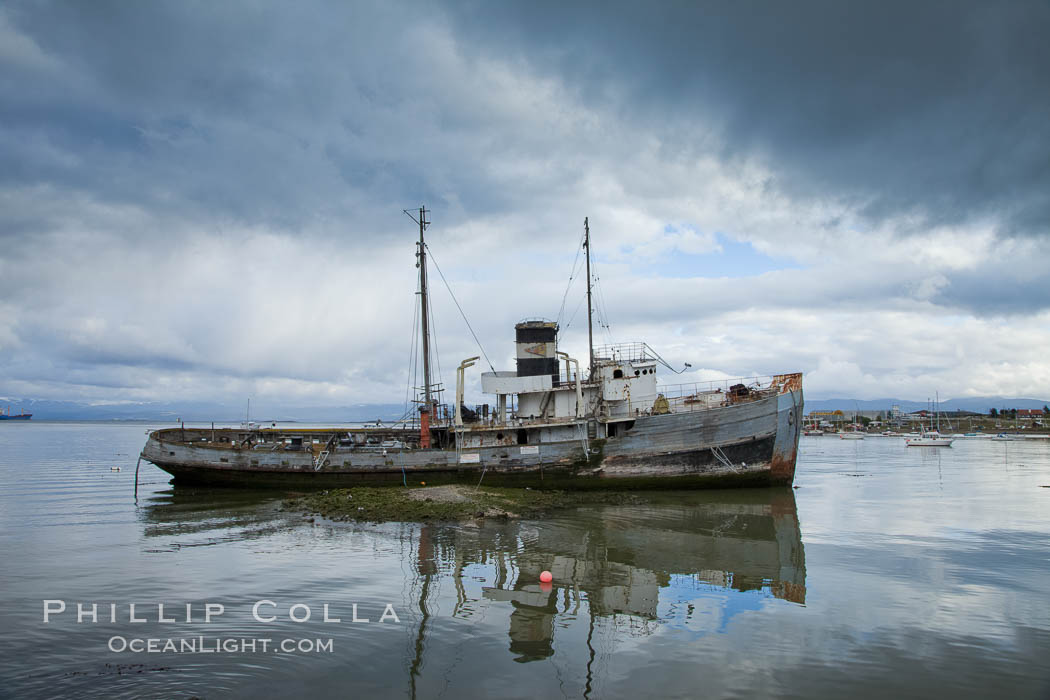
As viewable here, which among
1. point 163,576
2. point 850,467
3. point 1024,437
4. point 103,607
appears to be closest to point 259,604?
point 103,607

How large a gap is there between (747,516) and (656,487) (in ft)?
19.9

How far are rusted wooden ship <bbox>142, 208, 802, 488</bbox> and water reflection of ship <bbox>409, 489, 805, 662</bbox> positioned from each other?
176 inches

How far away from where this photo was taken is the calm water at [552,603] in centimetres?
812

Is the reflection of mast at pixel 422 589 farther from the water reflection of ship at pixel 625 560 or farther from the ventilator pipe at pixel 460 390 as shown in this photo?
the ventilator pipe at pixel 460 390

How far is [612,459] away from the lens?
27.3 m

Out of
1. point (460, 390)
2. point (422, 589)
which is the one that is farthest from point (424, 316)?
point (422, 589)

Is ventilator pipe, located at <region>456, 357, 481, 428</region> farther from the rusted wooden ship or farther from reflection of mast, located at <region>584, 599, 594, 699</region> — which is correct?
reflection of mast, located at <region>584, 599, 594, 699</region>

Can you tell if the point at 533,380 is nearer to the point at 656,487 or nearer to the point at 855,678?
the point at 656,487

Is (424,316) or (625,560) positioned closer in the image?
(625,560)

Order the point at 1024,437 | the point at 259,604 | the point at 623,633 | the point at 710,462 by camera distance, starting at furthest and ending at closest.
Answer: the point at 1024,437
the point at 710,462
the point at 259,604
the point at 623,633

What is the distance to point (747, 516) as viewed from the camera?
2155cm

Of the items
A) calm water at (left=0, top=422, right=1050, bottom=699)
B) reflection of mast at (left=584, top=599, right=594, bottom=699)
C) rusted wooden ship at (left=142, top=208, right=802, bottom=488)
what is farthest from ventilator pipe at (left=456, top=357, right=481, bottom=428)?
reflection of mast at (left=584, top=599, right=594, bottom=699)

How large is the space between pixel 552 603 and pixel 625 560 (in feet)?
12.9

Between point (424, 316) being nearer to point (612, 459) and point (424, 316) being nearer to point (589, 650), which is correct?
point (612, 459)
